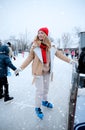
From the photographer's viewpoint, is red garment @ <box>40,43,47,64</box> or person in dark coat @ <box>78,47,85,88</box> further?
red garment @ <box>40,43,47,64</box>

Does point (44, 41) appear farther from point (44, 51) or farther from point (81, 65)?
point (81, 65)

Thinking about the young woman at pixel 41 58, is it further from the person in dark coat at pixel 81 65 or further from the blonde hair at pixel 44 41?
the person in dark coat at pixel 81 65

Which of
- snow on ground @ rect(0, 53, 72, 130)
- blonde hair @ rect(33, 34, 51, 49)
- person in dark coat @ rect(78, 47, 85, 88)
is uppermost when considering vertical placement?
blonde hair @ rect(33, 34, 51, 49)

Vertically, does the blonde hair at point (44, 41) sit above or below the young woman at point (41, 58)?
above

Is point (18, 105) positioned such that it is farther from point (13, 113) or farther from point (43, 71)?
point (43, 71)

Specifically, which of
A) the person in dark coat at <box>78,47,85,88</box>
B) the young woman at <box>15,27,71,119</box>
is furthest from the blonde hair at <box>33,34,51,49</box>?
the person in dark coat at <box>78,47,85,88</box>

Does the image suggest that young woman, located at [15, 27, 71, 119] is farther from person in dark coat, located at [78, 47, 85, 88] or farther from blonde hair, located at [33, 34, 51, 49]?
person in dark coat, located at [78, 47, 85, 88]

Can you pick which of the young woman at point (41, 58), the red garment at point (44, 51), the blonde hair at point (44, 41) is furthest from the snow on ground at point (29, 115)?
the blonde hair at point (44, 41)

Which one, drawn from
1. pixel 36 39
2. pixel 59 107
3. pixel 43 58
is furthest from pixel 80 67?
pixel 59 107

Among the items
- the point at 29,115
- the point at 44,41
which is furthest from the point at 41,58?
the point at 29,115

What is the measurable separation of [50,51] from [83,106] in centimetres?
128

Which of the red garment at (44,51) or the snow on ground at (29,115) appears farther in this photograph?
the red garment at (44,51)

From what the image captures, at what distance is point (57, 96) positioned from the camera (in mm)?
3889

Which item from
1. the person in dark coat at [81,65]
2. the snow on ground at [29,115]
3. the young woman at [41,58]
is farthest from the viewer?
the young woman at [41,58]
